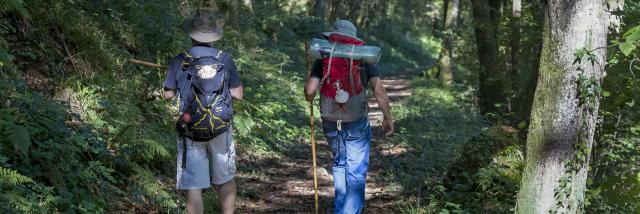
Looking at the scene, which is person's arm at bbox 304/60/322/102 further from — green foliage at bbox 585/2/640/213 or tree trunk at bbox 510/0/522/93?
tree trunk at bbox 510/0/522/93

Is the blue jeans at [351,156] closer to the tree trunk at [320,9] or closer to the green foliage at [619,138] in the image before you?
the green foliage at [619,138]

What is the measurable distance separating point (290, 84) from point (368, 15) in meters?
30.9

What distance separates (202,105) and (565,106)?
284cm

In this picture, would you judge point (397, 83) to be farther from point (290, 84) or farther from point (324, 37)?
point (324, 37)

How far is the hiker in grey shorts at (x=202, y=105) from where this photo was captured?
541cm

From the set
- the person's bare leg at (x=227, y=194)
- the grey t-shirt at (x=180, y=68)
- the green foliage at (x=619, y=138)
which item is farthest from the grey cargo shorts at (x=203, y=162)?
the green foliage at (x=619, y=138)

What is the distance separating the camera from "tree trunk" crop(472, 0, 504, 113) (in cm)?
1392

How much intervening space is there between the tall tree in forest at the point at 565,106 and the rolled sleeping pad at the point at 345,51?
151cm

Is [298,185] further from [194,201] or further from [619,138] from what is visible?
[619,138]

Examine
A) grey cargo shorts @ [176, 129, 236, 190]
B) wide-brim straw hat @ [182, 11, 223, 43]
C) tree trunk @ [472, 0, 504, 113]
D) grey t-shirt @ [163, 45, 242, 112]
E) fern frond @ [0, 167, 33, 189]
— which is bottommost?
tree trunk @ [472, 0, 504, 113]

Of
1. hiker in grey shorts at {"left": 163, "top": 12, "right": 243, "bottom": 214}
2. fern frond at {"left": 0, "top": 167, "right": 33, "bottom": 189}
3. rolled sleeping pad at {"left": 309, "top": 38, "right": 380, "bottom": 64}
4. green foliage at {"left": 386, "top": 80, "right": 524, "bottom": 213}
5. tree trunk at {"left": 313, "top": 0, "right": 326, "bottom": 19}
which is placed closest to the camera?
fern frond at {"left": 0, "top": 167, "right": 33, "bottom": 189}

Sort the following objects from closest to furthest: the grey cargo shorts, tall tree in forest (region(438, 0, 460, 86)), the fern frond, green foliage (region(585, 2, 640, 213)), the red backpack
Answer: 1. the fern frond
2. the grey cargo shorts
3. the red backpack
4. green foliage (region(585, 2, 640, 213))
5. tall tree in forest (region(438, 0, 460, 86))

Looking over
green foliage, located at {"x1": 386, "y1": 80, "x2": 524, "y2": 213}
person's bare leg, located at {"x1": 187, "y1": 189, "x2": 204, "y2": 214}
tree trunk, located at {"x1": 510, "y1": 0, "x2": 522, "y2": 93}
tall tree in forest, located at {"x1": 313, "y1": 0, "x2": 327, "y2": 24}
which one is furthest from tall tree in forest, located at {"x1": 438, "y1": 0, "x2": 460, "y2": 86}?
person's bare leg, located at {"x1": 187, "y1": 189, "x2": 204, "y2": 214}

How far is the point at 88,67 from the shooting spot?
28.0 feet
